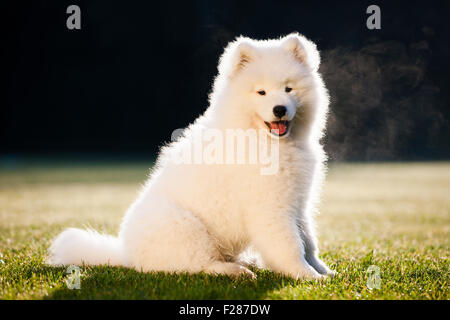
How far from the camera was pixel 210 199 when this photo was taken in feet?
10.0

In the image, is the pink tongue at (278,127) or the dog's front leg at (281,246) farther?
the pink tongue at (278,127)

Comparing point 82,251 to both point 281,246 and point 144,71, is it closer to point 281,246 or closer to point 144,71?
point 281,246

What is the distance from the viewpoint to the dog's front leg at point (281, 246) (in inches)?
113

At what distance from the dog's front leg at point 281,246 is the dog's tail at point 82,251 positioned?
3.63 ft

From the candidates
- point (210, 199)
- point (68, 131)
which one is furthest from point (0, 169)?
point (210, 199)

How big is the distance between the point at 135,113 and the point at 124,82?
1570 millimetres

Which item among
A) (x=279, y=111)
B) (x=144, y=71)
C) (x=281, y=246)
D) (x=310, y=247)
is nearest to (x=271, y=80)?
(x=279, y=111)

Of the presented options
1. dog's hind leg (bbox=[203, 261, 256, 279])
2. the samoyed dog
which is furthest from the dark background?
dog's hind leg (bbox=[203, 261, 256, 279])

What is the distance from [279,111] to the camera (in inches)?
114

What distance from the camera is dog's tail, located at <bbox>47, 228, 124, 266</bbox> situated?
11.2 ft

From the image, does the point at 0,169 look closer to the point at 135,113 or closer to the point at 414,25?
the point at 135,113

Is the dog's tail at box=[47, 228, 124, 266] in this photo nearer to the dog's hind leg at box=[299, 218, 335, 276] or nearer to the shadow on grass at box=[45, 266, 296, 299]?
the shadow on grass at box=[45, 266, 296, 299]

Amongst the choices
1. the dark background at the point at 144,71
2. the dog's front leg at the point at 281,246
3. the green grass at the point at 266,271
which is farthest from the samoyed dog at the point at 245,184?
the dark background at the point at 144,71

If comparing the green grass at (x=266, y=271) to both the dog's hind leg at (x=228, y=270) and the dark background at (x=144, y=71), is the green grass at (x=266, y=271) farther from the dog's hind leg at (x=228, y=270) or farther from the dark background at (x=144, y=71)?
the dark background at (x=144, y=71)
